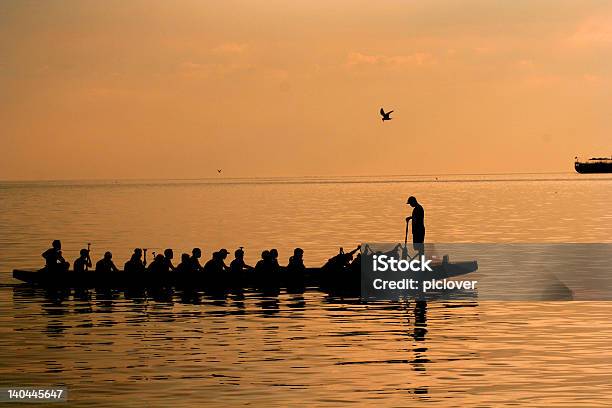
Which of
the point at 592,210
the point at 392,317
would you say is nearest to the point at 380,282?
the point at 392,317

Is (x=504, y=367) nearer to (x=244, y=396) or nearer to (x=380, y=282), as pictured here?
(x=244, y=396)

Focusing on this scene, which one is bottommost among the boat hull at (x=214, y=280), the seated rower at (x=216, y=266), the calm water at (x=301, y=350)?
the calm water at (x=301, y=350)

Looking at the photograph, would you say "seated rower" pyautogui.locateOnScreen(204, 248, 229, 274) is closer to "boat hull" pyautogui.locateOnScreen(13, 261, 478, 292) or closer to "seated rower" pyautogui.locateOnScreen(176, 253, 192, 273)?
"boat hull" pyautogui.locateOnScreen(13, 261, 478, 292)

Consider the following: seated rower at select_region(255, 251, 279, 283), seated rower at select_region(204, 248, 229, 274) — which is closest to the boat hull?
seated rower at select_region(255, 251, 279, 283)

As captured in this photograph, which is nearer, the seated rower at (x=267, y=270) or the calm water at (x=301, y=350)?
the calm water at (x=301, y=350)

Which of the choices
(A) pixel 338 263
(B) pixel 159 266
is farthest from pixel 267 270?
(B) pixel 159 266

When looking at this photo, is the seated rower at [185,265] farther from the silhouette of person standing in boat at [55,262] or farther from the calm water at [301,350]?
the silhouette of person standing in boat at [55,262]

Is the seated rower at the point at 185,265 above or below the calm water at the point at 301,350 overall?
above

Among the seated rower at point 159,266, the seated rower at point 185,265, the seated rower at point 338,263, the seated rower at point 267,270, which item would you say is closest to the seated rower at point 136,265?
the seated rower at point 159,266

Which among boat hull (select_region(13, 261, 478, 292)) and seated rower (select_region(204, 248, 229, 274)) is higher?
seated rower (select_region(204, 248, 229, 274))

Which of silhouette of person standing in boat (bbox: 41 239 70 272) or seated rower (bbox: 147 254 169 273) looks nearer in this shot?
seated rower (bbox: 147 254 169 273)

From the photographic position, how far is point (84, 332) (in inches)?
1393

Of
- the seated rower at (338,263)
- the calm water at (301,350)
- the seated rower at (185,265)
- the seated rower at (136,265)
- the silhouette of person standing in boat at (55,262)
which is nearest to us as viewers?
the calm water at (301,350)

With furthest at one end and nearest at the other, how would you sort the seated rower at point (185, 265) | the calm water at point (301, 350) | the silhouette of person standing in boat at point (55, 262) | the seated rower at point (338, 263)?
the silhouette of person standing in boat at point (55, 262), the seated rower at point (185, 265), the seated rower at point (338, 263), the calm water at point (301, 350)
